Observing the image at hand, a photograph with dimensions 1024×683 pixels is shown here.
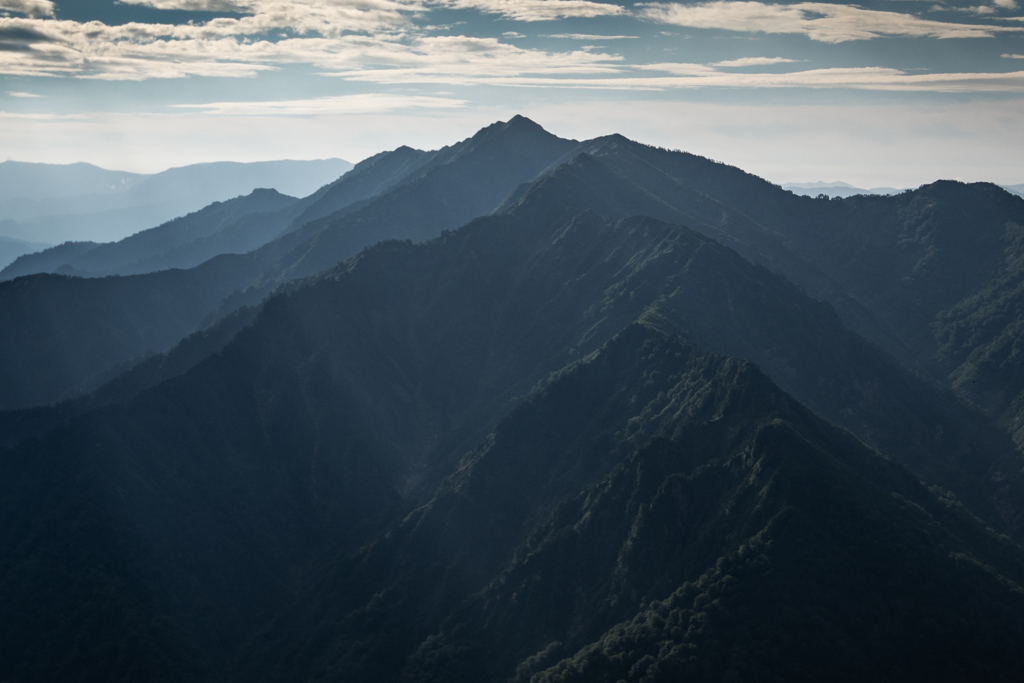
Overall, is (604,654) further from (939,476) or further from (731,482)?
(939,476)

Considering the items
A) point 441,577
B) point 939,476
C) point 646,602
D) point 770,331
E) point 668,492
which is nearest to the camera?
point 646,602

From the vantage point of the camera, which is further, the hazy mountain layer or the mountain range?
the mountain range

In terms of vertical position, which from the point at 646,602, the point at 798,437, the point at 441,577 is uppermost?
the point at 798,437

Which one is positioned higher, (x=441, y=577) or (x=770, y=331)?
(x=770, y=331)

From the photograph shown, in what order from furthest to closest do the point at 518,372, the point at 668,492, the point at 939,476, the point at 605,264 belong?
1. the point at 605,264
2. the point at 518,372
3. the point at 939,476
4. the point at 668,492

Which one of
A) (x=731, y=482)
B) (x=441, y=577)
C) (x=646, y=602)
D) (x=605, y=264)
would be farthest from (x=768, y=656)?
(x=605, y=264)

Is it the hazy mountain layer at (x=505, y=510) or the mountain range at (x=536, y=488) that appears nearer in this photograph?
the hazy mountain layer at (x=505, y=510)

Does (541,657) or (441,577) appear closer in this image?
(541,657)

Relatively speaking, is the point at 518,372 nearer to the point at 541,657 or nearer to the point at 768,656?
the point at 541,657
